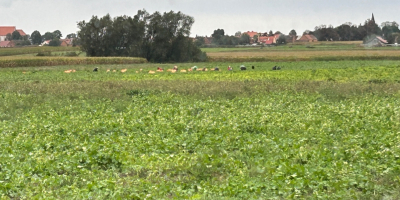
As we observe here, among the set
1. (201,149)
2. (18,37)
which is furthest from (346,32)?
(201,149)

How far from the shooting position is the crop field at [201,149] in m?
9.10

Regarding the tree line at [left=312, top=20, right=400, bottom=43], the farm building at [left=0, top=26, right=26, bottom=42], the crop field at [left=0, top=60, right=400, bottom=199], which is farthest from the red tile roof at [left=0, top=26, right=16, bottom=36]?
the crop field at [left=0, top=60, right=400, bottom=199]

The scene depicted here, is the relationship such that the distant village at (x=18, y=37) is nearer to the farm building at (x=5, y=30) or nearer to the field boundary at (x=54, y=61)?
the farm building at (x=5, y=30)

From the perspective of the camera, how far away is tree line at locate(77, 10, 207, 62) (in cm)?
8288

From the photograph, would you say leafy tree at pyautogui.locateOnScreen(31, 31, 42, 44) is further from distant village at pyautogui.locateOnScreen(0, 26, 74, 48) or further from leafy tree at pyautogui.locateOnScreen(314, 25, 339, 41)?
leafy tree at pyautogui.locateOnScreen(314, 25, 339, 41)

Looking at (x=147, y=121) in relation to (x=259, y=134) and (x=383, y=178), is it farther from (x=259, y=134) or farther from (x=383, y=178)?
(x=383, y=178)

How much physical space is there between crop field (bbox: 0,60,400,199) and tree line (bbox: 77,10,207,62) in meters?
62.6

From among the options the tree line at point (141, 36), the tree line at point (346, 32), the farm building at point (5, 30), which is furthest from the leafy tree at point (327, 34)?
the farm building at point (5, 30)

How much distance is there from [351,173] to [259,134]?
4.51 metres

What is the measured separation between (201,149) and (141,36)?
73.4 m

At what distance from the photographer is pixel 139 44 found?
82.7 meters

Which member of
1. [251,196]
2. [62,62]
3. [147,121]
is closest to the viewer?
[251,196]

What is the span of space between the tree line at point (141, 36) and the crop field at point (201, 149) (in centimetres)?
6262

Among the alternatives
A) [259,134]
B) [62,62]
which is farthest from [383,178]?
[62,62]
